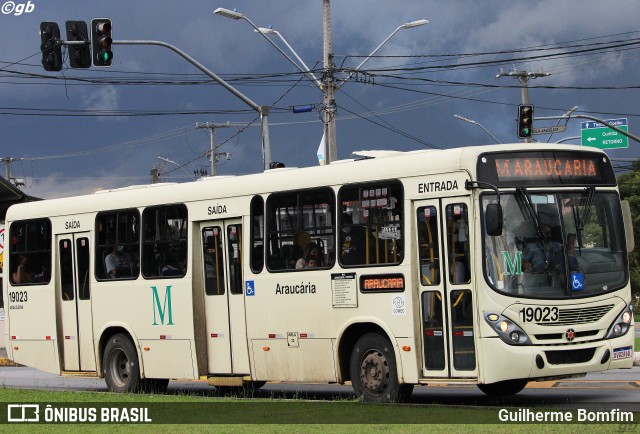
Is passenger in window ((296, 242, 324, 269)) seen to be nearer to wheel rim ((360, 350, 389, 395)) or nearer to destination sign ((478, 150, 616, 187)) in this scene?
wheel rim ((360, 350, 389, 395))

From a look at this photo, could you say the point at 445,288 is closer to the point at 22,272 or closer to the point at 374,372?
the point at 374,372

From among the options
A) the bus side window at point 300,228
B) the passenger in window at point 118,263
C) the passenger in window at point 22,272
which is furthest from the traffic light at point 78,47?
the bus side window at point 300,228

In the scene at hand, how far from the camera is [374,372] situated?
16.5m

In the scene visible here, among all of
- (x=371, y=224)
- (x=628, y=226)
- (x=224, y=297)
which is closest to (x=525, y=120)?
(x=224, y=297)

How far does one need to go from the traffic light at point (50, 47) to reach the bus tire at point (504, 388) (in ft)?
40.1

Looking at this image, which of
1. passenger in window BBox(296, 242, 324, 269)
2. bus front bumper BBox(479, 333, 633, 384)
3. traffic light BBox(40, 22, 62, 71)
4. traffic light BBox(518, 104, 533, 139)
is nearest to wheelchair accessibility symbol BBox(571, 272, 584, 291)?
bus front bumper BBox(479, 333, 633, 384)

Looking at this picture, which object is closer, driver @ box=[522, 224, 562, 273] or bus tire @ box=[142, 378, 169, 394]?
driver @ box=[522, 224, 562, 273]

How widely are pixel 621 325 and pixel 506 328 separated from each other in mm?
1807

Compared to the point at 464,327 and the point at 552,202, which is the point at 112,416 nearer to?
the point at 464,327

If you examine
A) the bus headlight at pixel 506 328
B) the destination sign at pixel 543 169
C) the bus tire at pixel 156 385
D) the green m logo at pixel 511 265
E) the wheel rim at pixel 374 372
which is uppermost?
the destination sign at pixel 543 169

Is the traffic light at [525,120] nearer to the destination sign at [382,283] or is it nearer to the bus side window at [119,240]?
the bus side window at [119,240]

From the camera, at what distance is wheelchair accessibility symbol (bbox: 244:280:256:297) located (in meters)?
18.5

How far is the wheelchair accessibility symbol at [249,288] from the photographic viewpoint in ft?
60.5

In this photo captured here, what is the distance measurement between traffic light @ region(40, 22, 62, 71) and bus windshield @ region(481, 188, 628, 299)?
1247 centimetres
